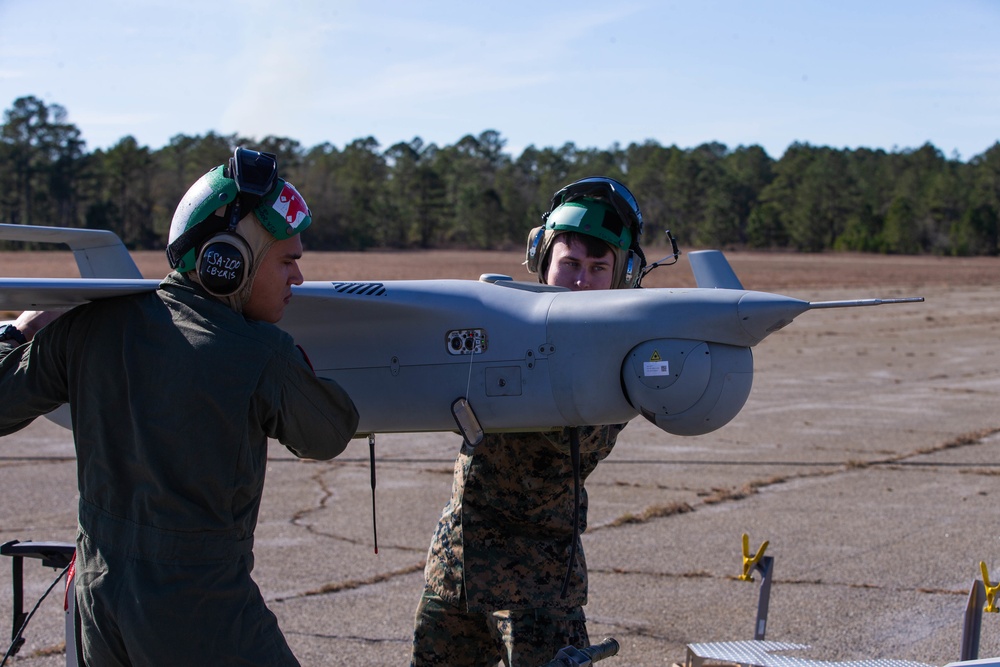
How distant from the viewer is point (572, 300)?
2.84 m

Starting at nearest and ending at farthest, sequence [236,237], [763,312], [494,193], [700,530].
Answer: [236,237], [763,312], [700,530], [494,193]

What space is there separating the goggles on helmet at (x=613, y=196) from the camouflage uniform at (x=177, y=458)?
1.26 meters

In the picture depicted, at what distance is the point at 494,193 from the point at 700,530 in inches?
3580

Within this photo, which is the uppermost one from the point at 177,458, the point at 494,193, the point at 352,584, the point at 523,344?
the point at 494,193

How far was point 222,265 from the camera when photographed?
7.33 ft

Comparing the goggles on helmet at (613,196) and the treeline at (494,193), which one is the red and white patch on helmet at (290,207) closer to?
the goggles on helmet at (613,196)

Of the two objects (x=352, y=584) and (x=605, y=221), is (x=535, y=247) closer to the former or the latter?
(x=605, y=221)

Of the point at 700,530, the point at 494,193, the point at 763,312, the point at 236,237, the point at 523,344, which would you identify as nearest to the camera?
the point at 236,237

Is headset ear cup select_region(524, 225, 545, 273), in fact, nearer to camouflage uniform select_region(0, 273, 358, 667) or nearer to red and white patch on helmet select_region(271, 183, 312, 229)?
red and white patch on helmet select_region(271, 183, 312, 229)

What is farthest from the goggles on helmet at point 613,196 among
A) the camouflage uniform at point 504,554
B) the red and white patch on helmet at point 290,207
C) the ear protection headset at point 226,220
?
the ear protection headset at point 226,220

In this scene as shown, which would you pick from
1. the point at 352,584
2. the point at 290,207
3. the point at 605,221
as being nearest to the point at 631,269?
the point at 605,221

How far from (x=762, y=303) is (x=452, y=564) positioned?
127 centimetres

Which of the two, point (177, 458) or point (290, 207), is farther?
point (290, 207)

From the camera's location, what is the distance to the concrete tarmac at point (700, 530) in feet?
17.6
